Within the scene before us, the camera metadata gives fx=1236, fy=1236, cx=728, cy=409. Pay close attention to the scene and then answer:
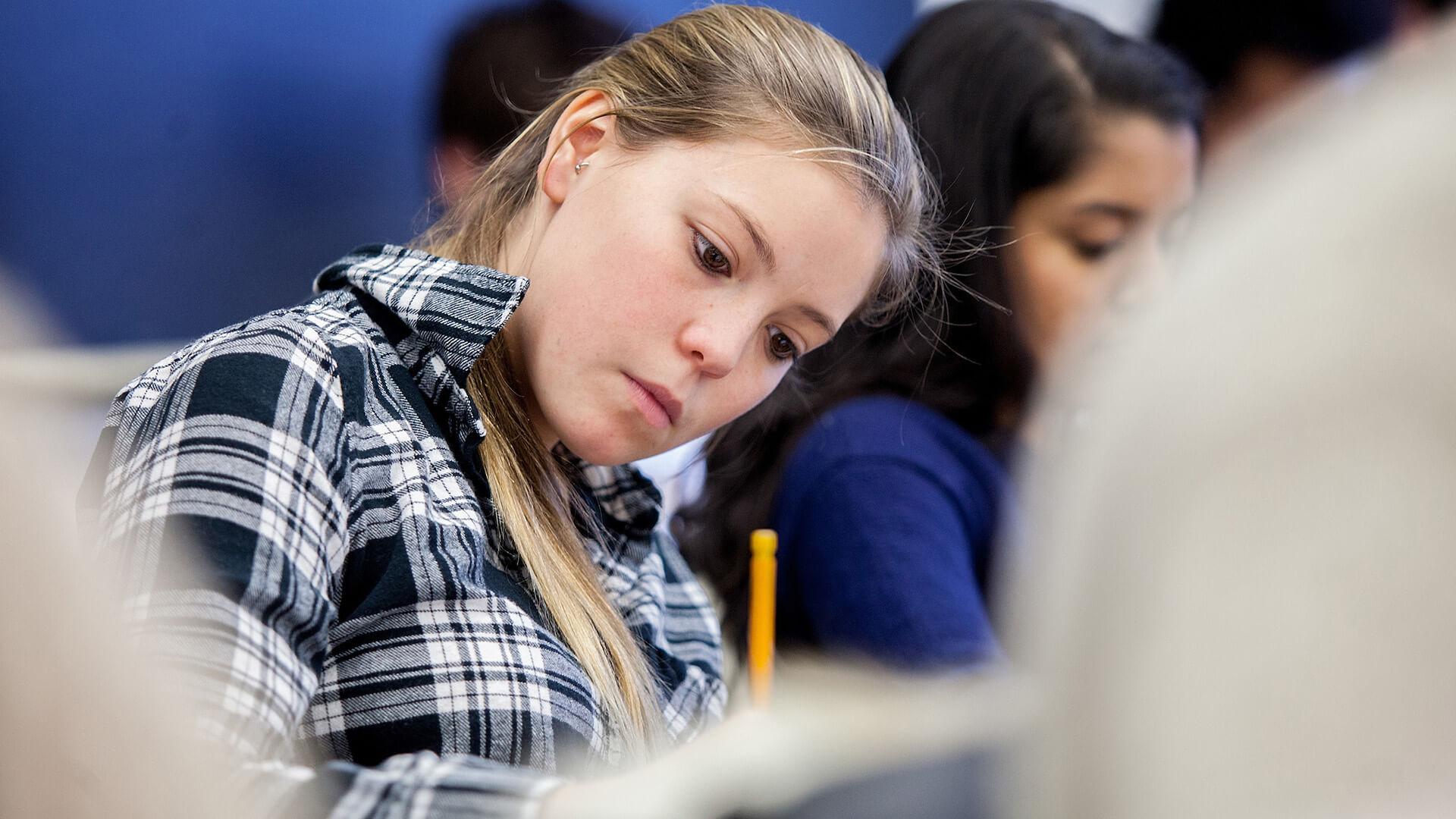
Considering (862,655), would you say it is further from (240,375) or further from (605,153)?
(240,375)

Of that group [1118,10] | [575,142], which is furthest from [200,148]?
[1118,10]

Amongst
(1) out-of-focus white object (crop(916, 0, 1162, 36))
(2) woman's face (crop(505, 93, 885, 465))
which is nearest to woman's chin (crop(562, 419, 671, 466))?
(2) woman's face (crop(505, 93, 885, 465))

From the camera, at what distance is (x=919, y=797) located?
267 mm

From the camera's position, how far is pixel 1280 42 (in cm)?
142

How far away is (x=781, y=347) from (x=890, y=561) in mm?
228

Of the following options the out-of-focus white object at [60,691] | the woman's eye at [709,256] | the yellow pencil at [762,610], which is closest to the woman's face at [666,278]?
the woman's eye at [709,256]

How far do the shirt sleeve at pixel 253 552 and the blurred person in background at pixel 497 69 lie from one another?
0.88 metres

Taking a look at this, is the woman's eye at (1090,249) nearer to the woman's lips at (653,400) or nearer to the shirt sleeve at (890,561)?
the shirt sleeve at (890,561)

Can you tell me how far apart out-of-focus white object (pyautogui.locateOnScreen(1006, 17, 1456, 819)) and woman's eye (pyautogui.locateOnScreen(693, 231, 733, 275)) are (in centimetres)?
42

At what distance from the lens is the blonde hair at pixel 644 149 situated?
0.61 meters

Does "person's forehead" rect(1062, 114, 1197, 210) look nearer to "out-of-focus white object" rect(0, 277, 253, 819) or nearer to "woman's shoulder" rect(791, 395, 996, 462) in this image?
"woman's shoulder" rect(791, 395, 996, 462)

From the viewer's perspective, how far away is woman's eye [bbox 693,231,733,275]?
0.62 meters

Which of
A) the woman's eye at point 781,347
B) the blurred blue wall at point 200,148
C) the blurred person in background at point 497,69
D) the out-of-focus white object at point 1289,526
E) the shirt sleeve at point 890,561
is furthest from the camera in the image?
the blurred person in background at point 497,69

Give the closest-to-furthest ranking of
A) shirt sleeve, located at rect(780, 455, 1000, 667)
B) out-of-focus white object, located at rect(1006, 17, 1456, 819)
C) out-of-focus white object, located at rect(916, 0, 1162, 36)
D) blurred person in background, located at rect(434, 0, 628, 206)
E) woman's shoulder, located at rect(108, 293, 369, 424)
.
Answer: out-of-focus white object, located at rect(1006, 17, 1456, 819) < woman's shoulder, located at rect(108, 293, 369, 424) < shirt sleeve, located at rect(780, 455, 1000, 667) < blurred person in background, located at rect(434, 0, 628, 206) < out-of-focus white object, located at rect(916, 0, 1162, 36)
